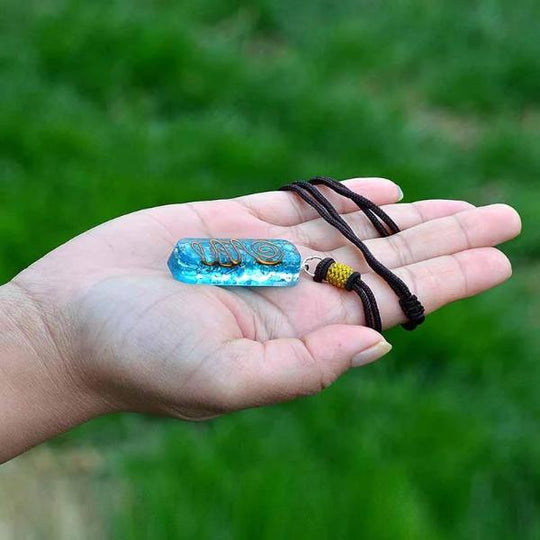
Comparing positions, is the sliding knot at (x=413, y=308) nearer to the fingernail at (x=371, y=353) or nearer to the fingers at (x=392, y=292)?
the fingers at (x=392, y=292)

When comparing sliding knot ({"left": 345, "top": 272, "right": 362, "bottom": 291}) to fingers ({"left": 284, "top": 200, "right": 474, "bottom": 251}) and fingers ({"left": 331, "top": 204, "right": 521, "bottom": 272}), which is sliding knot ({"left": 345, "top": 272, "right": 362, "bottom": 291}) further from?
fingers ({"left": 284, "top": 200, "right": 474, "bottom": 251})

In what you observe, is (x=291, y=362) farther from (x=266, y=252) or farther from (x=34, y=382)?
(x=34, y=382)

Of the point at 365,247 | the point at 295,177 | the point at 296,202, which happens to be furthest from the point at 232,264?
the point at 295,177

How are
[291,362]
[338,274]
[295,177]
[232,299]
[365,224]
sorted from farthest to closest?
[295,177], [365,224], [338,274], [232,299], [291,362]

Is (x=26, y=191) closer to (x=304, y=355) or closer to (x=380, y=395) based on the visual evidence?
(x=380, y=395)

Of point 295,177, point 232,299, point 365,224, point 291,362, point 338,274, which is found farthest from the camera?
point 295,177

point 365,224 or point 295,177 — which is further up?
point 365,224

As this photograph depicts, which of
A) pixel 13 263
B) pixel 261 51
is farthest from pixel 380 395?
pixel 261 51
